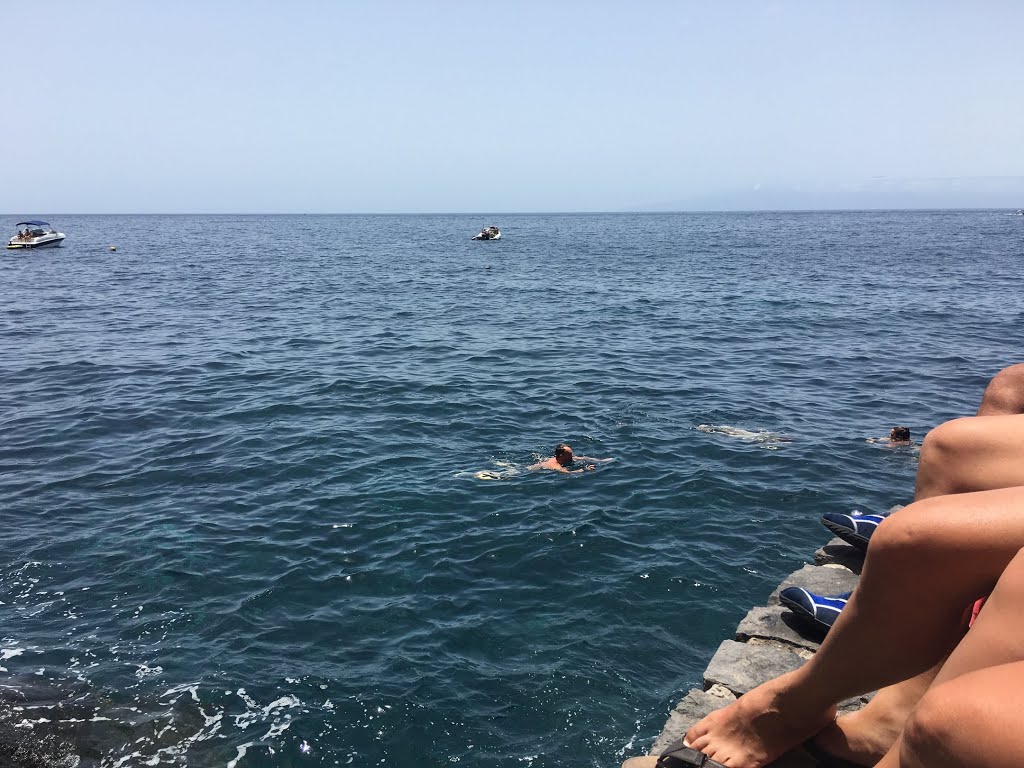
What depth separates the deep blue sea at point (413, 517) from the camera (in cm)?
759

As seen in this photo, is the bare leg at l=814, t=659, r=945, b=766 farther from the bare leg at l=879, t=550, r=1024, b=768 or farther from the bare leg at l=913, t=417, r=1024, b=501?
the bare leg at l=879, t=550, r=1024, b=768

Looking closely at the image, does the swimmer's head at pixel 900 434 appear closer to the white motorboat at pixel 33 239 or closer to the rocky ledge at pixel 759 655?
the rocky ledge at pixel 759 655

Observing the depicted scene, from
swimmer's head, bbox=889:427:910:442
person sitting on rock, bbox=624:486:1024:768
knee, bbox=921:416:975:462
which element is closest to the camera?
person sitting on rock, bbox=624:486:1024:768

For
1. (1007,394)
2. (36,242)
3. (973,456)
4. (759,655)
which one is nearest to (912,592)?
(973,456)

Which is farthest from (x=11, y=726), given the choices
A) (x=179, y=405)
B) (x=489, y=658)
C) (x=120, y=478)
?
(x=179, y=405)

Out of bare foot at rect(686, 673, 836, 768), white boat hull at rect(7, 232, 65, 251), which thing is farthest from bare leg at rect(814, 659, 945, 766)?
white boat hull at rect(7, 232, 65, 251)

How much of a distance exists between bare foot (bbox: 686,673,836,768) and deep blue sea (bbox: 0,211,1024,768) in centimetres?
325

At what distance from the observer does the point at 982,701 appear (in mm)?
2029

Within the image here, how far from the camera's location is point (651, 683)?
7914 mm

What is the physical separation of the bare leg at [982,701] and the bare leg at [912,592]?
25cm

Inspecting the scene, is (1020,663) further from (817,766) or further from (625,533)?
(625,533)

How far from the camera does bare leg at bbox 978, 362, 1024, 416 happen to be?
467cm

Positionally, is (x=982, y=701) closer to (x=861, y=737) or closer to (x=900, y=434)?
(x=861, y=737)

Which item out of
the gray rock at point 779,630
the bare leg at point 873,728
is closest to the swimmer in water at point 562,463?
the gray rock at point 779,630
